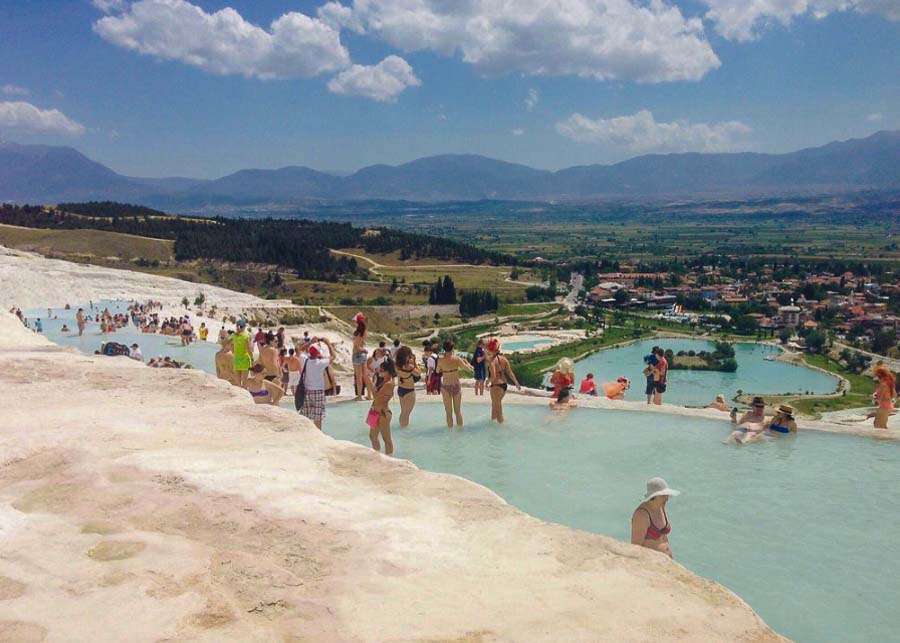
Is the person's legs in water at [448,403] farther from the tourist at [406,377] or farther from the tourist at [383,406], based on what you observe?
the tourist at [383,406]

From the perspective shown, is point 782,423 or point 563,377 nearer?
point 782,423

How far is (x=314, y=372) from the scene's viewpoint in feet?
33.9

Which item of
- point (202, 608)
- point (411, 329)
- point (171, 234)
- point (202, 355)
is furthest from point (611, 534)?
point (171, 234)

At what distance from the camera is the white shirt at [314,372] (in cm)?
1024

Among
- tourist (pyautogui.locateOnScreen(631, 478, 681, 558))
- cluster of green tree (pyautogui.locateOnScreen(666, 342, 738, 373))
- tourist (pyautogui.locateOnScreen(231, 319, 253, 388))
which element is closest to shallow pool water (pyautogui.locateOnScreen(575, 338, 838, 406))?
cluster of green tree (pyautogui.locateOnScreen(666, 342, 738, 373))

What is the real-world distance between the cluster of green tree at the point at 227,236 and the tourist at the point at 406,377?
222 feet

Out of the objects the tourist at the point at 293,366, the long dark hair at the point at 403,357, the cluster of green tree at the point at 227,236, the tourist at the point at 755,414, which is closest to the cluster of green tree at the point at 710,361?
the cluster of green tree at the point at 227,236

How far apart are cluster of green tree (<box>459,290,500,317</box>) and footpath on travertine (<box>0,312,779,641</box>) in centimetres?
6482

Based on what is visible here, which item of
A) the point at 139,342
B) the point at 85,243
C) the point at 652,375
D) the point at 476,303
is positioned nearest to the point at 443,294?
the point at 476,303

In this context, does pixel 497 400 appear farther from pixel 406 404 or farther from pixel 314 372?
pixel 314 372

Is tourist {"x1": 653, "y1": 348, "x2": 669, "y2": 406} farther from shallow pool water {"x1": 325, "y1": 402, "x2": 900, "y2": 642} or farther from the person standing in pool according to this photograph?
the person standing in pool

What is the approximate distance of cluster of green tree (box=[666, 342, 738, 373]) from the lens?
5844 cm

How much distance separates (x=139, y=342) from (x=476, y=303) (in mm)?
52256

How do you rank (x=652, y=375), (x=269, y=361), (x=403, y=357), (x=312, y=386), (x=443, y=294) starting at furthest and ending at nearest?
(x=443, y=294) < (x=652, y=375) < (x=269, y=361) < (x=403, y=357) < (x=312, y=386)
